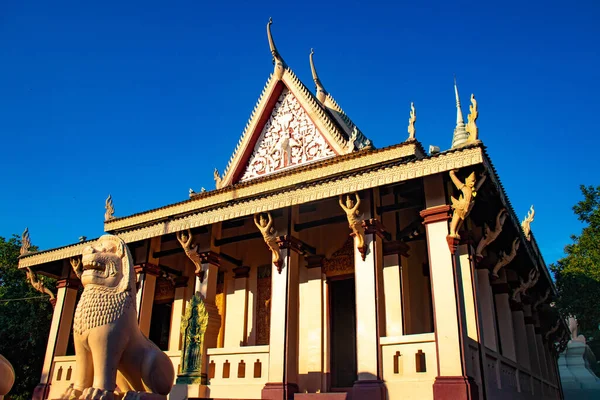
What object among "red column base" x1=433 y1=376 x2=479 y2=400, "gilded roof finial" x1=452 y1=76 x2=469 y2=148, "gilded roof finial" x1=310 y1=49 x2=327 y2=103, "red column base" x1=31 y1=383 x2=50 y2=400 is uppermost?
"gilded roof finial" x1=310 y1=49 x2=327 y2=103

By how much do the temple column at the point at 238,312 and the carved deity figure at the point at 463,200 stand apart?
612cm

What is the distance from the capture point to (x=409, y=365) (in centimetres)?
831

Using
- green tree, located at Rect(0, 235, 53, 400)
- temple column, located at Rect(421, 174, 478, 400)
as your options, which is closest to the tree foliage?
temple column, located at Rect(421, 174, 478, 400)

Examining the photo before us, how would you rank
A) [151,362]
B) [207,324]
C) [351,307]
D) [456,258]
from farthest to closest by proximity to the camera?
[351,307]
[207,324]
[456,258]
[151,362]

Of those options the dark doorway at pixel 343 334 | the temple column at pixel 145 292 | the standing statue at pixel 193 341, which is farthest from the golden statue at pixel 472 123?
the temple column at pixel 145 292

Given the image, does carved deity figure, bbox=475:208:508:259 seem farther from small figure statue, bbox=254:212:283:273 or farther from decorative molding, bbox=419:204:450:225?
small figure statue, bbox=254:212:283:273

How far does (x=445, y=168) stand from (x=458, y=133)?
4.13 metres

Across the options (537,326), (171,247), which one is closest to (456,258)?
(171,247)

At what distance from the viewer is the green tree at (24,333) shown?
1836 cm

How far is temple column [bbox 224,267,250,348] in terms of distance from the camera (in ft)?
41.8

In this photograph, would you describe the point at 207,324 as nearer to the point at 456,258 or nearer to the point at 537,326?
the point at 456,258

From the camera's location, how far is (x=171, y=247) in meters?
14.1

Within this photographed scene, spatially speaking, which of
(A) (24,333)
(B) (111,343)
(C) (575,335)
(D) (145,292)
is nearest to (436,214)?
(B) (111,343)

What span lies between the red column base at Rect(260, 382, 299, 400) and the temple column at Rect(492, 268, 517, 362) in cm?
551
